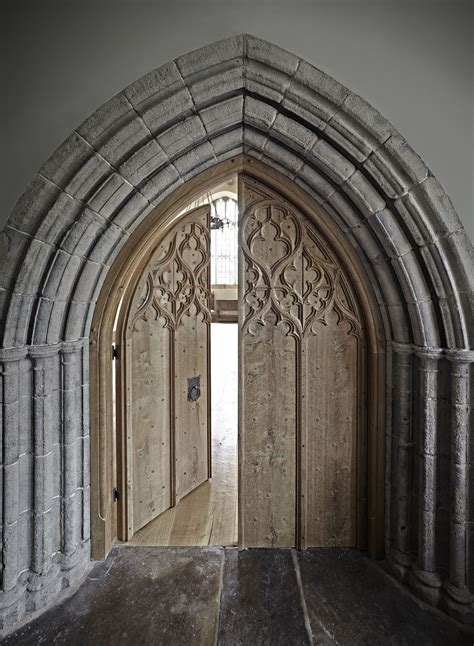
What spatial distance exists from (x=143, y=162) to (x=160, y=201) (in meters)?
0.24

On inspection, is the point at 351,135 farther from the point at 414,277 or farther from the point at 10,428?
the point at 10,428

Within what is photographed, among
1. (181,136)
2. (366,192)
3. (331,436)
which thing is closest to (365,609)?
(331,436)

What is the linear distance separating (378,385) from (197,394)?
1.40 m

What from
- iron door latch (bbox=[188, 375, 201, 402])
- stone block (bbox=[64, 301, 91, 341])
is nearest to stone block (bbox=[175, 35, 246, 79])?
stone block (bbox=[64, 301, 91, 341])

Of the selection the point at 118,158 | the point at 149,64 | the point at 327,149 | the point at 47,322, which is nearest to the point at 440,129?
the point at 327,149

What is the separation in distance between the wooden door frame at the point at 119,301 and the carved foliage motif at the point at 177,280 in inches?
7.8

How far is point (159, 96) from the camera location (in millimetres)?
1888

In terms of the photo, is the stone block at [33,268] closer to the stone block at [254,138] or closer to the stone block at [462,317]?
the stone block at [254,138]

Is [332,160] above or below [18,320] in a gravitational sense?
above

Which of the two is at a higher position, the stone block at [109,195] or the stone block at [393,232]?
the stone block at [109,195]

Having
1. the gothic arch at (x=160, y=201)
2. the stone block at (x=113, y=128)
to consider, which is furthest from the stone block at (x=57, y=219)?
the stone block at (x=113, y=128)

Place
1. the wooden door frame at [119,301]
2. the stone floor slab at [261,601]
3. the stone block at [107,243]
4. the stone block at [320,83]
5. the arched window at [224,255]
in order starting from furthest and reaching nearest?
1. the arched window at [224,255]
2. the wooden door frame at [119,301]
3. the stone block at [107,243]
4. the stone block at [320,83]
5. the stone floor slab at [261,601]

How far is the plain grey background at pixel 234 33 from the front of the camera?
190 cm

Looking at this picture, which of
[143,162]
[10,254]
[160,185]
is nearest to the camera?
[10,254]
